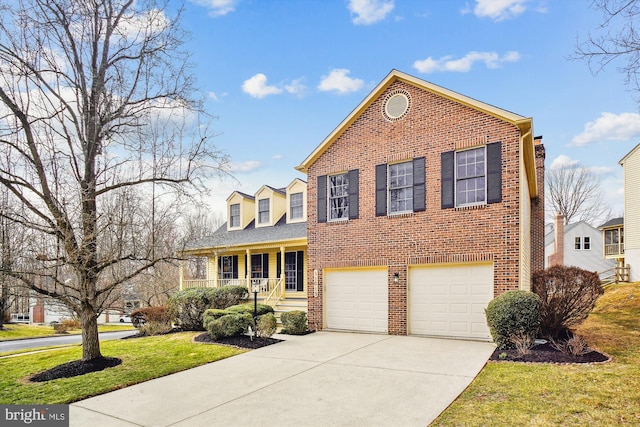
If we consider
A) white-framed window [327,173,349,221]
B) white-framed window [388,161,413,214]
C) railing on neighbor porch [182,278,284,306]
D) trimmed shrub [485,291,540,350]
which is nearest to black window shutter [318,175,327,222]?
white-framed window [327,173,349,221]

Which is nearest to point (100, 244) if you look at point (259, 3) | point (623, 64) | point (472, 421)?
point (472, 421)

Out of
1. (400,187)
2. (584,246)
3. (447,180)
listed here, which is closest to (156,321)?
Result: (400,187)

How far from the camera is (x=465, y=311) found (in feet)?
34.2

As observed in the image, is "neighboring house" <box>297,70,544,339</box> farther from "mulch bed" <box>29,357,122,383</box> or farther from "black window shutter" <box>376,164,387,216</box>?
"mulch bed" <box>29,357,122,383</box>

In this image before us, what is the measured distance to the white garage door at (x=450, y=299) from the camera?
10.2m

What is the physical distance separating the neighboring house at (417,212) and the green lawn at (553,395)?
306 centimetres

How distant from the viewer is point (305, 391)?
20.8 feet

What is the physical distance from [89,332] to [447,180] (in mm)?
9416

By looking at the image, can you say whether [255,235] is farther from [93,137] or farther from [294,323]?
[93,137]

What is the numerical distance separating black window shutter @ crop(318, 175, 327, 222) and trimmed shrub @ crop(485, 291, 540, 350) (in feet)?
20.1

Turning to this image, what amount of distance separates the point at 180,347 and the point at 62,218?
15.5 feet

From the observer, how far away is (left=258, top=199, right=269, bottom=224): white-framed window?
20.3 metres

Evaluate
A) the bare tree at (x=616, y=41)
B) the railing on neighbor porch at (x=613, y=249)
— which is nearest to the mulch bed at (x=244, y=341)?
the bare tree at (x=616, y=41)

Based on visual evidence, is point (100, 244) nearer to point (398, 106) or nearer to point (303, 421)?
point (303, 421)
